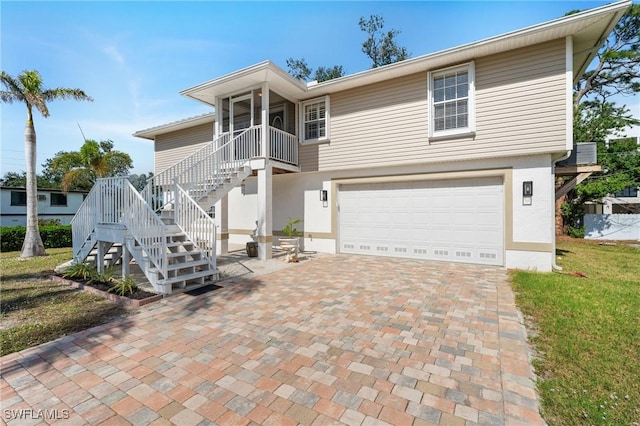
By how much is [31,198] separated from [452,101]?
13.9 metres

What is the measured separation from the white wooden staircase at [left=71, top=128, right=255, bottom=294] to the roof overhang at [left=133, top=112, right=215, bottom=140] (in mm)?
4745

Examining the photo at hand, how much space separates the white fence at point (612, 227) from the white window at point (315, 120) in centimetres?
1462

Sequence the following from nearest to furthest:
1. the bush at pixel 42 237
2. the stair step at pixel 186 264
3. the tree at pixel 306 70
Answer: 1. the stair step at pixel 186 264
2. the bush at pixel 42 237
3. the tree at pixel 306 70

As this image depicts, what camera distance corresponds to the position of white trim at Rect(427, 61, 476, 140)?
7363mm

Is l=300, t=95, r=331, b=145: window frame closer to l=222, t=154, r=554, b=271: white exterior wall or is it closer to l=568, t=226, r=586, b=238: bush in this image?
l=222, t=154, r=554, b=271: white exterior wall

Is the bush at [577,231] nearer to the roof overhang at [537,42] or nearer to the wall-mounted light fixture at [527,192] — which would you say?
the roof overhang at [537,42]

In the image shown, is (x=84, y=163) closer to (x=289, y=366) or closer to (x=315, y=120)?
(x=315, y=120)

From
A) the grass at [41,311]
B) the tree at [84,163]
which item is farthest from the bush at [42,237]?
the grass at [41,311]

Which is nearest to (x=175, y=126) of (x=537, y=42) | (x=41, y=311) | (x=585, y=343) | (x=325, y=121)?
(x=325, y=121)

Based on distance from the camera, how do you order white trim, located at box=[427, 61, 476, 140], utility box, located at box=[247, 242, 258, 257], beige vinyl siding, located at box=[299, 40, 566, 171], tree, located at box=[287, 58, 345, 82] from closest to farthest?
1. beige vinyl siding, located at box=[299, 40, 566, 171]
2. white trim, located at box=[427, 61, 476, 140]
3. utility box, located at box=[247, 242, 258, 257]
4. tree, located at box=[287, 58, 345, 82]

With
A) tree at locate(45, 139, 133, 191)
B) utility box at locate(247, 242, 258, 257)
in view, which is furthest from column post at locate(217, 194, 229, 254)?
tree at locate(45, 139, 133, 191)

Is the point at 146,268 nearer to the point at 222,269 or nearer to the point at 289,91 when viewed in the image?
the point at 222,269

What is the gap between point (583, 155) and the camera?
26.7ft

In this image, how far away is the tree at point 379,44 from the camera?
19969 millimetres
